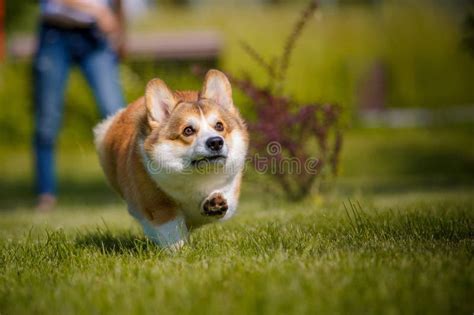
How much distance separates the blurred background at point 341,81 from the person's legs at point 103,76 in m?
1.97

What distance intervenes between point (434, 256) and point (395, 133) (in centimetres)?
1208

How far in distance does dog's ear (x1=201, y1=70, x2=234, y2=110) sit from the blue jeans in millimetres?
2086

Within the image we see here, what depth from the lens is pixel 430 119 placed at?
16.1 m

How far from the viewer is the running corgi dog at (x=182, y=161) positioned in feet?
11.6

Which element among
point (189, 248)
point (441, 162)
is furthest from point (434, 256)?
point (441, 162)

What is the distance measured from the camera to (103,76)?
237 inches

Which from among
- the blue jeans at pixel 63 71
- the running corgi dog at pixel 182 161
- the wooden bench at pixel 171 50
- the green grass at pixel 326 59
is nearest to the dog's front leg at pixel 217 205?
the running corgi dog at pixel 182 161

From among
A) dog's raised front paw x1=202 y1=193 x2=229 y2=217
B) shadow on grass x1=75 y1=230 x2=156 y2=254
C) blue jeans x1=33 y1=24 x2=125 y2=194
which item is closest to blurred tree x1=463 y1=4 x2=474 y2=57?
blue jeans x1=33 y1=24 x2=125 y2=194

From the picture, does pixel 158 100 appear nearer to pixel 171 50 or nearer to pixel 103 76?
pixel 103 76

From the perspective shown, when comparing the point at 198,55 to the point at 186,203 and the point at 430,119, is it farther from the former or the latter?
the point at 186,203

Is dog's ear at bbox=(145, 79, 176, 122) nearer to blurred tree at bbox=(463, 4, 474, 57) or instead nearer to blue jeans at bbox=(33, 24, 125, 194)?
blue jeans at bbox=(33, 24, 125, 194)

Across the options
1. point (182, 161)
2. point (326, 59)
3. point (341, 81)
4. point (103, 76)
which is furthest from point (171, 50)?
point (182, 161)

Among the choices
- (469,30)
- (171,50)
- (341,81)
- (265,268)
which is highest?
(469,30)

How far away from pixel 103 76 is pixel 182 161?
2.77m
